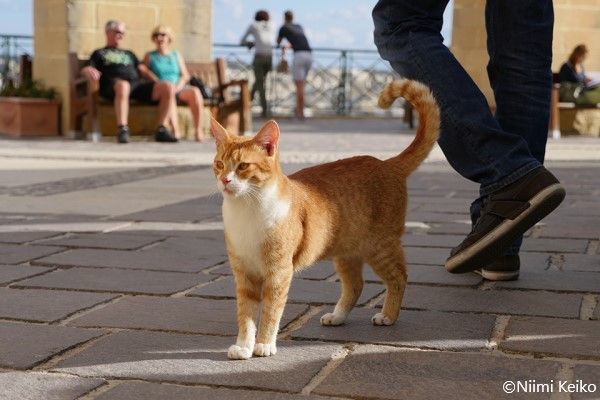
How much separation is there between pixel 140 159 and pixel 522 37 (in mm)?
6813

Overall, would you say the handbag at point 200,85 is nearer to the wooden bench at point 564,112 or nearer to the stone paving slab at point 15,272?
the wooden bench at point 564,112

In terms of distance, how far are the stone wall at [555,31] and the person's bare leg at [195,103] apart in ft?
14.6

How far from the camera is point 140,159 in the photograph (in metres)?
9.78

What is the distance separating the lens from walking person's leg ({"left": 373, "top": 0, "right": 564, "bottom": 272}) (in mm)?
3164

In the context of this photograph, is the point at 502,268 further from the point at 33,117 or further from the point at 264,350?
the point at 33,117

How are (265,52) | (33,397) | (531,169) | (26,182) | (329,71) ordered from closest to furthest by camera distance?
(33,397)
(531,169)
(26,182)
(265,52)
(329,71)

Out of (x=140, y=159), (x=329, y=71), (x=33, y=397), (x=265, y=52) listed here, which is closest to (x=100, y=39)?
(x=140, y=159)

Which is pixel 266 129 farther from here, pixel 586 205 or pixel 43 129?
pixel 43 129

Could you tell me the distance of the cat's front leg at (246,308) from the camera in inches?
104

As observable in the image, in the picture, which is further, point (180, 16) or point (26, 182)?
point (180, 16)

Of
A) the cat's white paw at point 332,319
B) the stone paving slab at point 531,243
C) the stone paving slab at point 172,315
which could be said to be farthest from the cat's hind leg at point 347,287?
the stone paving slab at point 531,243

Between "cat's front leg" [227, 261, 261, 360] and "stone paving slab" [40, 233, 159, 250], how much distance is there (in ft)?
5.79

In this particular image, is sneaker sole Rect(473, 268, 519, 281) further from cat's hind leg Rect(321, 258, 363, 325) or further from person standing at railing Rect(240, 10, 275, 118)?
person standing at railing Rect(240, 10, 275, 118)

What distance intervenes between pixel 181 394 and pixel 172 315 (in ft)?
2.72
